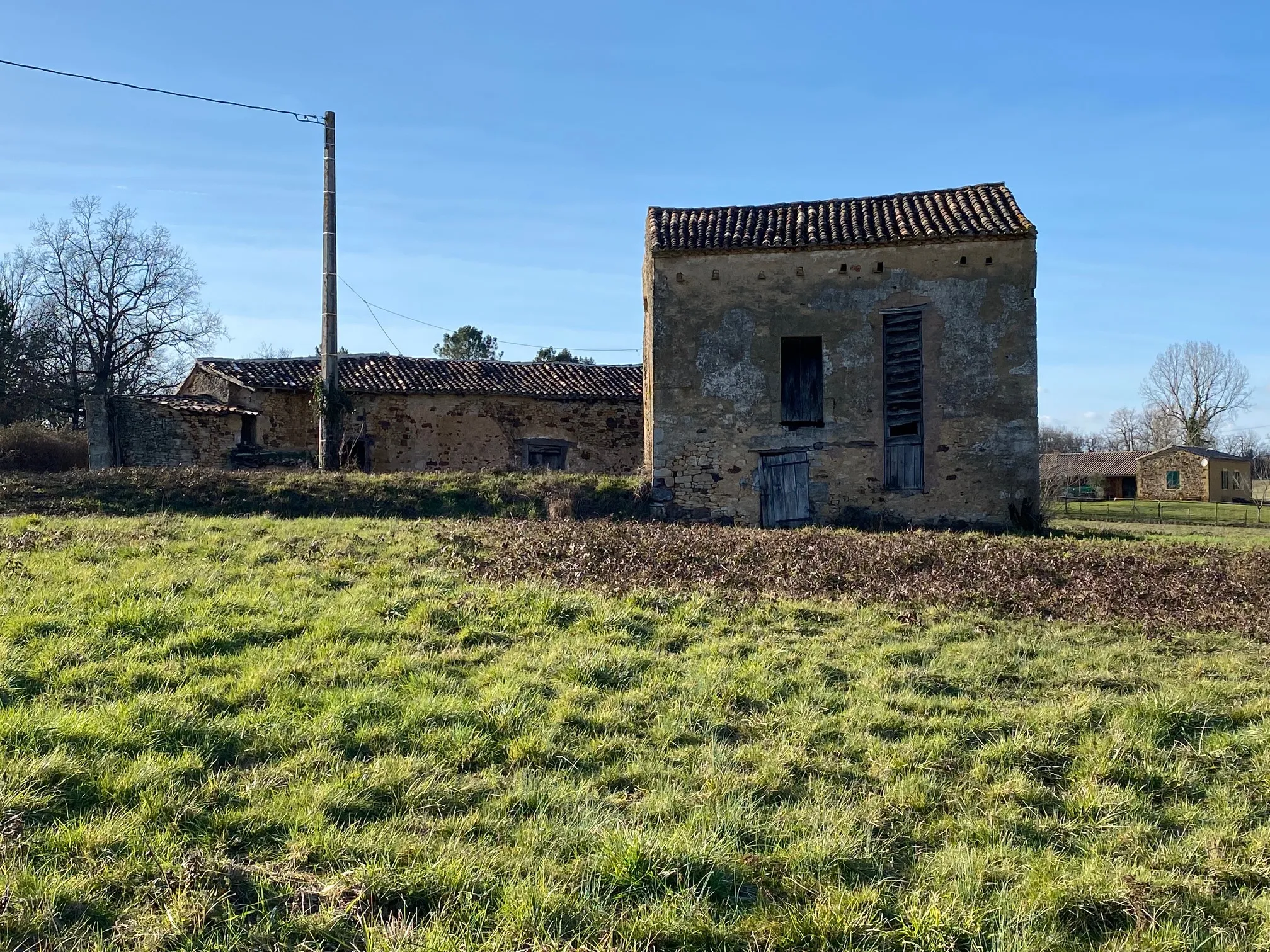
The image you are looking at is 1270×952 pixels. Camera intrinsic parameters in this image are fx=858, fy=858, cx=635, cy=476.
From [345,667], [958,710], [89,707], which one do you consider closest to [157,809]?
[89,707]

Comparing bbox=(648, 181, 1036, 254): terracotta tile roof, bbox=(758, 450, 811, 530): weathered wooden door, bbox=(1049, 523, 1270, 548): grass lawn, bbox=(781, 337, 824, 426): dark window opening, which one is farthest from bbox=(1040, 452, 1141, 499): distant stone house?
bbox=(758, 450, 811, 530): weathered wooden door

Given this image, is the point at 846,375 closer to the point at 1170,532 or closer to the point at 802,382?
the point at 802,382

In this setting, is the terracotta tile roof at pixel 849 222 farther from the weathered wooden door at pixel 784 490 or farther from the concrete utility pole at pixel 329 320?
the concrete utility pole at pixel 329 320

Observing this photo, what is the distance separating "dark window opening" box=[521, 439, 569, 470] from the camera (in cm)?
2339

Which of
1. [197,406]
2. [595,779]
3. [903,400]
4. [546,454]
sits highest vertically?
[197,406]

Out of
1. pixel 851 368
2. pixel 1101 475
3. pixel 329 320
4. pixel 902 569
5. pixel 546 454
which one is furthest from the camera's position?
pixel 1101 475

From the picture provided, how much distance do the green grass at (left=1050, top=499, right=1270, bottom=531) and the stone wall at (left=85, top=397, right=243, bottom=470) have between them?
83.6ft

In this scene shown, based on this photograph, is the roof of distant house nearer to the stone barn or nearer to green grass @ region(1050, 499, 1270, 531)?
green grass @ region(1050, 499, 1270, 531)

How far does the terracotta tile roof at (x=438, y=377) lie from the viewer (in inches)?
878

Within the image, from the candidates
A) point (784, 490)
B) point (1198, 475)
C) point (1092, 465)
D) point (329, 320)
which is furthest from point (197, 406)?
point (1092, 465)

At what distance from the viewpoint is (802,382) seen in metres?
16.8

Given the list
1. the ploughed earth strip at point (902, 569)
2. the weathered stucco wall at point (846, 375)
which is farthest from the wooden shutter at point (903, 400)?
the ploughed earth strip at point (902, 569)

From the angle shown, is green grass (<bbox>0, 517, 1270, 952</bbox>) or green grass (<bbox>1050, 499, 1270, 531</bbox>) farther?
green grass (<bbox>1050, 499, 1270, 531</bbox>)

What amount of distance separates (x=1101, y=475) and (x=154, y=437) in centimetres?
5023
